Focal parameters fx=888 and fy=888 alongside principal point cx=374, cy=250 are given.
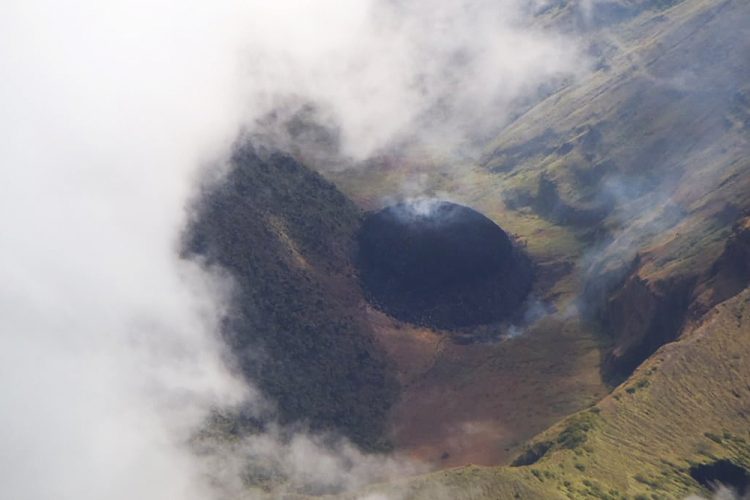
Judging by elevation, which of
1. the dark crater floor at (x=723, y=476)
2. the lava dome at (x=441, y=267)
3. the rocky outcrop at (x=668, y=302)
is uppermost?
the lava dome at (x=441, y=267)

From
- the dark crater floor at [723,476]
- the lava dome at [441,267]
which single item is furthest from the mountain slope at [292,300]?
the dark crater floor at [723,476]

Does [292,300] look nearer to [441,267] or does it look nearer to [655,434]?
[441,267]

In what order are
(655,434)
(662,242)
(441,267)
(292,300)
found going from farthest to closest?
1. (441,267)
2. (662,242)
3. (292,300)
4. (655,434)

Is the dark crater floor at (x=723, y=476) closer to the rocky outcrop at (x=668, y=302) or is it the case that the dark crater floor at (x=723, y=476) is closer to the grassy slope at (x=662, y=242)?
the grassy slope at (x=662, y=242)

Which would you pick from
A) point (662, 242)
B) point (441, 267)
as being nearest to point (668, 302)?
point (662, 242)

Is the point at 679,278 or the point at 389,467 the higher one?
the point at 679,278

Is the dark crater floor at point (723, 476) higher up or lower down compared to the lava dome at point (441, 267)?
lower down

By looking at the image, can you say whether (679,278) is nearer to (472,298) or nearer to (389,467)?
(472,298)

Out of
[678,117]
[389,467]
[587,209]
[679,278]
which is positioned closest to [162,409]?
[389,467]
